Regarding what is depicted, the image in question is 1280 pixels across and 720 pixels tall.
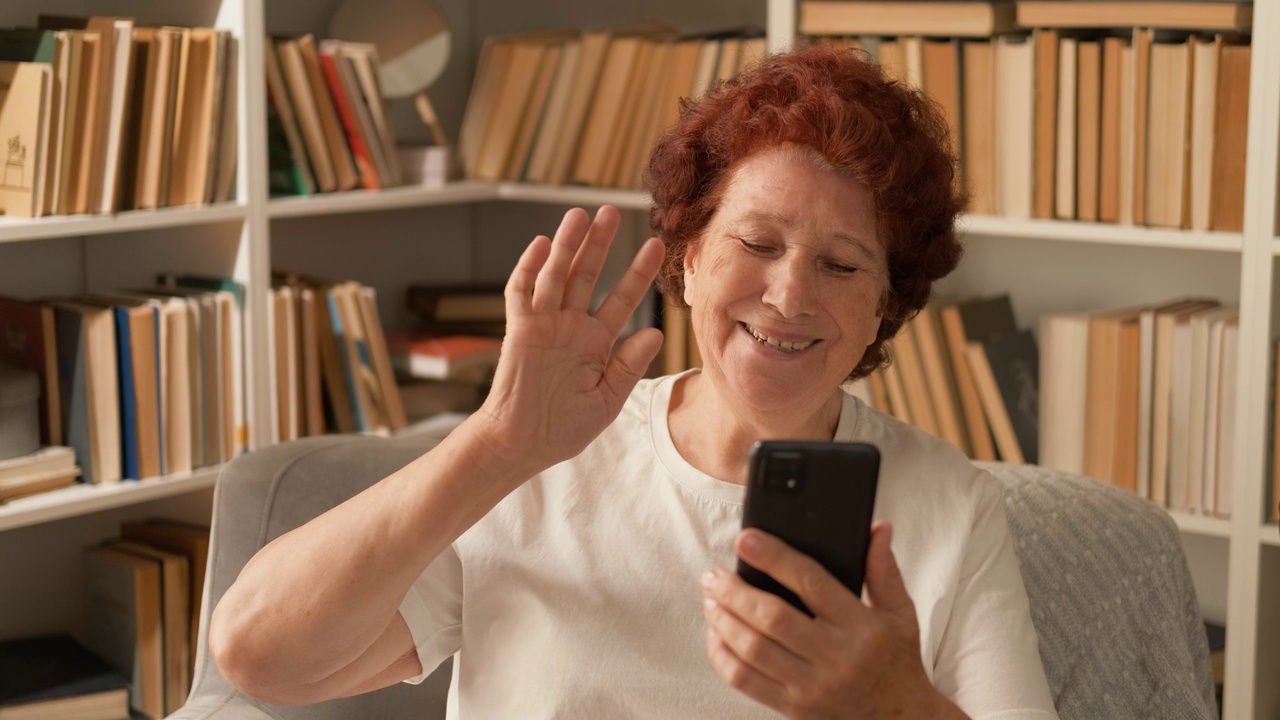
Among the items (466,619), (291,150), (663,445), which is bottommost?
(466,619)

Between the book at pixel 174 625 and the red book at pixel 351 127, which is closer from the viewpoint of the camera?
the book at pixel 174 625

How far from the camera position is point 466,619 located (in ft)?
4.33

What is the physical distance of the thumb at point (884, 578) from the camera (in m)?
1.00

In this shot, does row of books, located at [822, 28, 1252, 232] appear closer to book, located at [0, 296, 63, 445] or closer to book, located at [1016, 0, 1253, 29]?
book, located at [1016, 0, 1253, 29]

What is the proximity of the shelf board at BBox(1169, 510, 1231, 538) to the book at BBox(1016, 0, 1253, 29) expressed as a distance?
719 mm

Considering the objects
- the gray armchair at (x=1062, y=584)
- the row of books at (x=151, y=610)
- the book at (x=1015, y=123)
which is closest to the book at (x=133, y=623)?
the row of books at (x=151, y=610)

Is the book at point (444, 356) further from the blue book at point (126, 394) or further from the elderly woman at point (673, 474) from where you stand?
the elderly woman at point (673, 474)

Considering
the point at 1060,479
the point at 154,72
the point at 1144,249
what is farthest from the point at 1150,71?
the point at 154,72

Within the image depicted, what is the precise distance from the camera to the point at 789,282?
4.25ft

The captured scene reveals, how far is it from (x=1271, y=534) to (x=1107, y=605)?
62cm

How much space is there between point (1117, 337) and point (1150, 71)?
0.40 meters

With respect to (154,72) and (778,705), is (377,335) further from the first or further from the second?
(778,705)

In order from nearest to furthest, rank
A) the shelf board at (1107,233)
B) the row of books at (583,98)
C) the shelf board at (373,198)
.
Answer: the shelf board at (1107,233)
the shelf board at (373,198)
the row of books at (583,98)

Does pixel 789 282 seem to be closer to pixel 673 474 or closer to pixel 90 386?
pixel 673 474
